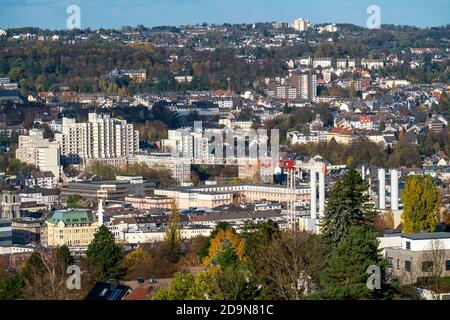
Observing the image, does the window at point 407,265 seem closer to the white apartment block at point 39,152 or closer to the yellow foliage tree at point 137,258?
the yellow foliage tree at point 137,258

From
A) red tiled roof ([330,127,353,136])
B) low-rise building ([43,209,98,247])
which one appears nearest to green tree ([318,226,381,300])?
low-rise building ([43,209,98,247])

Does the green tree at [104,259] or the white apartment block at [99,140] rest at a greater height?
the green tree at [104,259]

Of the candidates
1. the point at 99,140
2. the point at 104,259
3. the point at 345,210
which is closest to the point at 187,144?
the point at 99,140

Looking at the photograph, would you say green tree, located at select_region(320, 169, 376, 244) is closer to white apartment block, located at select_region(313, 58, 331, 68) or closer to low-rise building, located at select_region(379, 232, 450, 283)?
low-rise building, located at select_region(379, 232, 450, 283)

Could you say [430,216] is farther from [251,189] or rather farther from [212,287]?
[251,189]

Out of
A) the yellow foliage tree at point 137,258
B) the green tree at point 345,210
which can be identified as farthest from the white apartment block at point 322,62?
the green tree at point 345,210

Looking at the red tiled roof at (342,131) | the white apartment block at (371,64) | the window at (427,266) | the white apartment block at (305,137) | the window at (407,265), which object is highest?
the white apartment block at (371,64)

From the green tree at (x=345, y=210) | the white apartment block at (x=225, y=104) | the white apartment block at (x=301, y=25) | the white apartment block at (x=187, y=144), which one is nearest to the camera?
the green tree at (x=345, y=210)
